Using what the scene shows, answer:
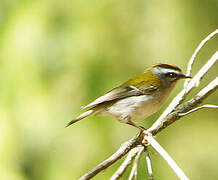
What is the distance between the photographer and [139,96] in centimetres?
379

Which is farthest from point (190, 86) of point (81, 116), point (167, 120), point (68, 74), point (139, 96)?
point (68, 74)

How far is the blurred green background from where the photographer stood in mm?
3279

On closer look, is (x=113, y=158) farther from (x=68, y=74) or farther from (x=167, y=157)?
(x=68, y=74)

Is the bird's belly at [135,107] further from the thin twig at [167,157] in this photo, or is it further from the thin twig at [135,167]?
the thin twig at [167,157]

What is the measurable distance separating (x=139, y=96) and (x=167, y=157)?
5.75 feet

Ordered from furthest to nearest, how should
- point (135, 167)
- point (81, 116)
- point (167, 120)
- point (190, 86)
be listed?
point (81, 116), point (190, 86), point (167, 120), point (135, 167)

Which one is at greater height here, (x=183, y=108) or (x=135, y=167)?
(x=183, y=108)

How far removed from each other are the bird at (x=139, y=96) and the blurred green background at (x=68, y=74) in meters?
0.11

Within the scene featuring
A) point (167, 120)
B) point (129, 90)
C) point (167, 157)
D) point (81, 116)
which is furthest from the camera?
point (129, 90)

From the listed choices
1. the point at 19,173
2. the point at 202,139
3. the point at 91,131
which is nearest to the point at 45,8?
the point at 91,131

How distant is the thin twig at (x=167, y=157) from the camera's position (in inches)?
75.0

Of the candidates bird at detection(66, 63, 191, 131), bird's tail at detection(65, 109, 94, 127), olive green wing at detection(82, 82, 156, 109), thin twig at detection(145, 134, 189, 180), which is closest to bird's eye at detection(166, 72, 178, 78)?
bird at detection(66, 63, 191, 131)

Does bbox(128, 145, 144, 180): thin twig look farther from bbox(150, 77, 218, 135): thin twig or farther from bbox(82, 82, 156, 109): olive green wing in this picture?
bbox(82, 82, 156, 109): olive green wing

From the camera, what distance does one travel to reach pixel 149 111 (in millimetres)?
3543
